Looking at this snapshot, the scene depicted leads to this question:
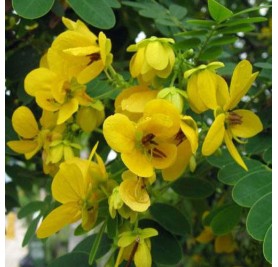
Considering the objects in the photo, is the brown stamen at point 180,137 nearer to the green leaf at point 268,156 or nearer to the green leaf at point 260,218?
the green leaf at point 260,218

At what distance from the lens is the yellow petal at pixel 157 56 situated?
2.97ft

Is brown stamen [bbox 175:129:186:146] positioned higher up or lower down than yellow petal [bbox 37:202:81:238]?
higher up

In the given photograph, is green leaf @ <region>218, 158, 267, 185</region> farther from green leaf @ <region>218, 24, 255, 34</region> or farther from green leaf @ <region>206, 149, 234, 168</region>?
green leaf @ <region>218, 24, 255, 34</region>

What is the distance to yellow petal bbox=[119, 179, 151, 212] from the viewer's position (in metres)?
0.86

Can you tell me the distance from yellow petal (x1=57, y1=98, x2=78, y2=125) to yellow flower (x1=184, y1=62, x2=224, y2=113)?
0.67 feet

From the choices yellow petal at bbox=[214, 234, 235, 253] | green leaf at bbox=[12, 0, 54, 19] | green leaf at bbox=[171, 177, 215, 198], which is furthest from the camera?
yellow petal at bbox=[214, 234, 235, 253]

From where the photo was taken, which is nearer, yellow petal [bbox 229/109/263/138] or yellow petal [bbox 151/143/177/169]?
yellow petal [bbox 151/143/177/169]

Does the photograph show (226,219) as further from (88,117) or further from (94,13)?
(94,13)

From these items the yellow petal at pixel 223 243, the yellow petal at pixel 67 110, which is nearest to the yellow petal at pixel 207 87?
the yellow petal at pixel 67 110

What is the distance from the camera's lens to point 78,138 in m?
1.09

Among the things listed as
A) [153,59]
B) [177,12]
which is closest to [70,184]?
[153,59]

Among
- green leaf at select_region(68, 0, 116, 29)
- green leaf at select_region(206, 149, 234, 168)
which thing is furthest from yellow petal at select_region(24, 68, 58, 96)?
green leaf at select_region(206, 149, 234, 168)

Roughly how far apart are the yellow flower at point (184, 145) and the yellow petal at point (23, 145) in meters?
0.32

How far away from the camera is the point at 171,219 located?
125cm
